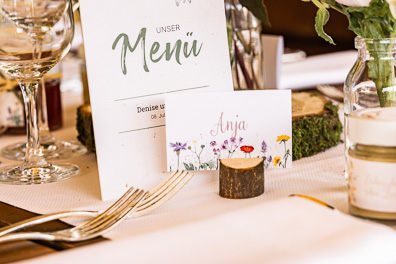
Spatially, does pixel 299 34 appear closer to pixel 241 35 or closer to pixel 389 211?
pixel 241 35

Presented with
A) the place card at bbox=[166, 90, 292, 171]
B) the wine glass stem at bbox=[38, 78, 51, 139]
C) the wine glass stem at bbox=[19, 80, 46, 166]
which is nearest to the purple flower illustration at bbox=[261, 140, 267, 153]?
the place card at bbox=[166, 90, 292, 171]

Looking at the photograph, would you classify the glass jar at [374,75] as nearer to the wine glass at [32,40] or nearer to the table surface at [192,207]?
the table surface at [192,207]

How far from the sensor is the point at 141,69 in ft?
2.92

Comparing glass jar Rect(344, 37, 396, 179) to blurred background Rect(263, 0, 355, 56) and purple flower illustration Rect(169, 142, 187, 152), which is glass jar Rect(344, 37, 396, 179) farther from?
blurred background Rect(263, 0, 355, 56)

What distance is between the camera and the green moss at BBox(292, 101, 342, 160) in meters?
1.02

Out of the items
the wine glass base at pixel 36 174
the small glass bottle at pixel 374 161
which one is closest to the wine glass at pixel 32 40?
the wine glass base at pixel 36 174

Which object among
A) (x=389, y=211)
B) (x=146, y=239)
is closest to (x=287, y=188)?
(x=389, y=211)

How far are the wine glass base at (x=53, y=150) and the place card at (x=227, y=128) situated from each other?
296mm

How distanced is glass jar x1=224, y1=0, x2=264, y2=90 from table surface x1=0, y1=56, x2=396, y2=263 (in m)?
0.25

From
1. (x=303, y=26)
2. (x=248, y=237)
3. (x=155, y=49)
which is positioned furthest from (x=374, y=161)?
(x=303, y=26)

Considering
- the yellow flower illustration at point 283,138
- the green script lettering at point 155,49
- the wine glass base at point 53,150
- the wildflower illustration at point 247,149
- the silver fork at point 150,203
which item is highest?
the green script lettering at point 155,49

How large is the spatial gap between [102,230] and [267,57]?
872 millimetres

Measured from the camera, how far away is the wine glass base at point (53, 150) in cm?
111

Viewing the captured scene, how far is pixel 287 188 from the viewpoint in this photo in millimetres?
864
